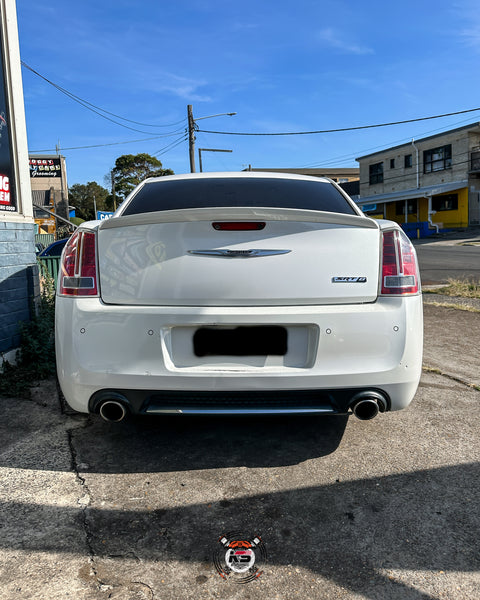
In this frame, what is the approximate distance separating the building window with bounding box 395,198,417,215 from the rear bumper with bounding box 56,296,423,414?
4024 centimetres

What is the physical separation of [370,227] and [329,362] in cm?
72

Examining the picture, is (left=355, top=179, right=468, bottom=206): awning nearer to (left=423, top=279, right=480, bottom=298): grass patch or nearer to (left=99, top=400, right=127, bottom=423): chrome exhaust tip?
(left=423, top=279, right=480, bottom=298): grass patch

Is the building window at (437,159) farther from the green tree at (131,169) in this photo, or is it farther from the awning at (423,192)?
the green tree at (131,169)

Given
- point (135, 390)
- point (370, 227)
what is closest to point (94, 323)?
point (135, 390)

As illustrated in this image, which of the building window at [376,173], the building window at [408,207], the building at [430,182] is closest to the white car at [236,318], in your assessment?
the building at [430,182]

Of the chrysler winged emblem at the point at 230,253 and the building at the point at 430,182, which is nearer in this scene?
A: the chrysler winged emblem at the point at 230,253

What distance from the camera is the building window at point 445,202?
36.4 metres

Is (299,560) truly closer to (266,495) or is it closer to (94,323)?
(266,495)

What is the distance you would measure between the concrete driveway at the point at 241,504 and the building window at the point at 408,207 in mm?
39403

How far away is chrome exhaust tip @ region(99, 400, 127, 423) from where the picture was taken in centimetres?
241

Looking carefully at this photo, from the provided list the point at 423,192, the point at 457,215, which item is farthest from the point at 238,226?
the point at 457,215

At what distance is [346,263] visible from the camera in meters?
2.38

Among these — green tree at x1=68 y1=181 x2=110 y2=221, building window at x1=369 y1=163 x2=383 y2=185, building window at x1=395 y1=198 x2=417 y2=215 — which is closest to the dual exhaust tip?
building window at x1=395 y1=198 x2=417 y2=215

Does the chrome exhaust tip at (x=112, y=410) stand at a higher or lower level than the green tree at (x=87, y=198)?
lower
